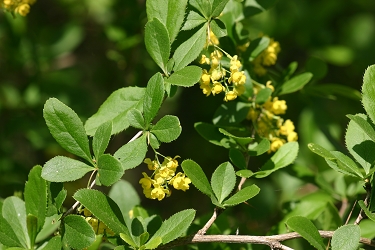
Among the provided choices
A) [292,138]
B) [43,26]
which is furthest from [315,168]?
[43,26]

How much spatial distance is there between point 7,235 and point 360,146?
0.81 meters

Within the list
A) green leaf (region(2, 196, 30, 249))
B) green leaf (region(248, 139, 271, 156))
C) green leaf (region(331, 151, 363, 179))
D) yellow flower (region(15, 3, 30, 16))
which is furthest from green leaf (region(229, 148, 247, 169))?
yellow flower (region(15, 3, 30, 16))

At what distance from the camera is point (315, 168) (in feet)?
6.24

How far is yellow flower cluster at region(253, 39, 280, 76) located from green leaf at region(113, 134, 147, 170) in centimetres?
51

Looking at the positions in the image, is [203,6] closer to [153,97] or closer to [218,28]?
[218,28]

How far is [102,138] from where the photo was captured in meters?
1.04

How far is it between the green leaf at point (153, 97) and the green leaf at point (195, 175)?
A: 124 mm

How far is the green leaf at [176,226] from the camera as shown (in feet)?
3.32

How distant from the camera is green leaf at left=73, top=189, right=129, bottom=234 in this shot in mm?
982

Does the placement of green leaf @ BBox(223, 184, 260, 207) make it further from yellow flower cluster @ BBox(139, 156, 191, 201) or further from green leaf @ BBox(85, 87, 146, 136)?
green leaf @ BBox(85, 87, 146, 136)

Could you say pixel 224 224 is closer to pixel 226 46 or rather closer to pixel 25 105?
pixel 226 46

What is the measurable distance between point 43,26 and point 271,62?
4.07ft

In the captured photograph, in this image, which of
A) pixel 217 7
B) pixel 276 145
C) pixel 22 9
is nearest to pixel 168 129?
pixel 217 7

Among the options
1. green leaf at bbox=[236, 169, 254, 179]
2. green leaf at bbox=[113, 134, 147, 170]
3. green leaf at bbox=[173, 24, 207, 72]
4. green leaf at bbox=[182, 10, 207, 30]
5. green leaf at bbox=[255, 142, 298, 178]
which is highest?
green leaf at bbox=[182, 10, 207, 30]
